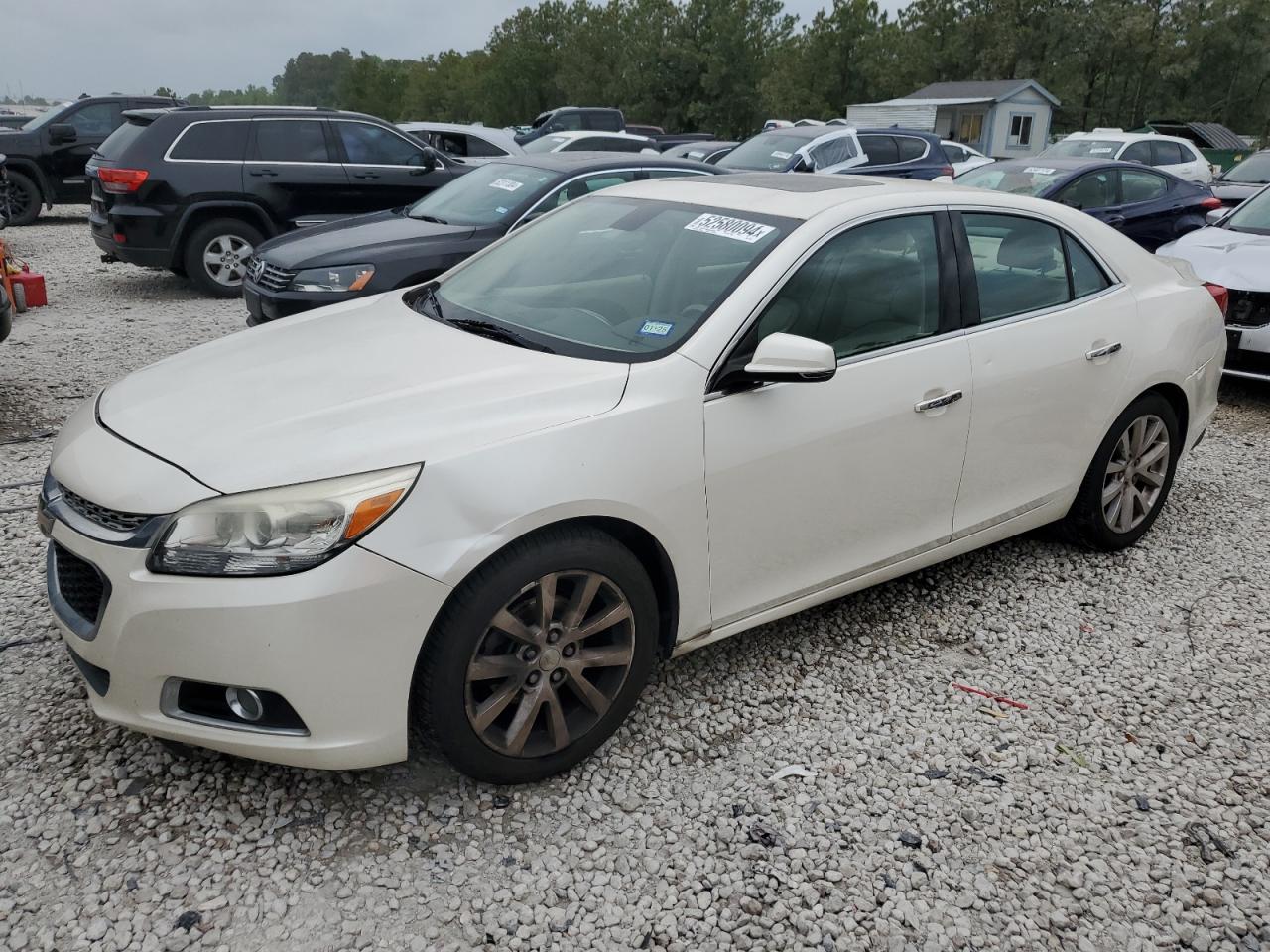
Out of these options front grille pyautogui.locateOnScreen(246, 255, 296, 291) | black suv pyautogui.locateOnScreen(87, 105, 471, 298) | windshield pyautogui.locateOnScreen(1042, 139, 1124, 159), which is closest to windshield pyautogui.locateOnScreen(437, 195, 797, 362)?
front grille pyautogui.locateOnScreen(246, 255, 296, 291)

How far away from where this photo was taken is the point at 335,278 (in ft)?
22.7

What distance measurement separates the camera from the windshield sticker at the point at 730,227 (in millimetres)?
3342

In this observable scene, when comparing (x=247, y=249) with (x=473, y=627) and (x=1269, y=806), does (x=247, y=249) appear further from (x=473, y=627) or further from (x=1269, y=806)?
(x=1269, y=806)

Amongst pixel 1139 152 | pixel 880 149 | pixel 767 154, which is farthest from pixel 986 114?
pixel 767 154

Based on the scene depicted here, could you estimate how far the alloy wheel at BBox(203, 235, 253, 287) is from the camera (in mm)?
10133

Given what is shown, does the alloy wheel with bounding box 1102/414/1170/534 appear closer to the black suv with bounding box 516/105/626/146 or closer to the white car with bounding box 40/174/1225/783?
the white car with bounding box 40/174/1225/783

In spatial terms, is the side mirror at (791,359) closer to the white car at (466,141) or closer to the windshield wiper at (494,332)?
the windshield wiper at (494,332)

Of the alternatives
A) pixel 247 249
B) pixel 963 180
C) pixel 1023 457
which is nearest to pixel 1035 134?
pixel 963 180

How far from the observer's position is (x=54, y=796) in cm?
280

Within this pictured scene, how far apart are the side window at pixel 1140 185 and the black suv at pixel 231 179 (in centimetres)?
714

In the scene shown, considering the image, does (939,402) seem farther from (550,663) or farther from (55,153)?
(55,153)

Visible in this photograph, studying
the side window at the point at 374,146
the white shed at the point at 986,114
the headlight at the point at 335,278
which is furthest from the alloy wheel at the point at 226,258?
the white shed at the point at 986,114

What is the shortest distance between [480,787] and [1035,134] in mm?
54176

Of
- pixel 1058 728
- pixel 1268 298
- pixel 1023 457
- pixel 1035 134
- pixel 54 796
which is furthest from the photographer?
pixel 1035 134
